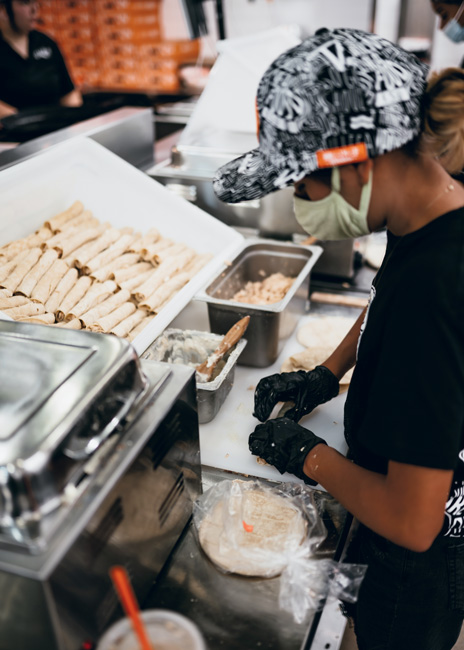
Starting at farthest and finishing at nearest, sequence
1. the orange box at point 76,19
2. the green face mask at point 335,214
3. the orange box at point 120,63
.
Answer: the orange box at point 120,63, the orange box at point 76,19, the green face mask at point 335,214

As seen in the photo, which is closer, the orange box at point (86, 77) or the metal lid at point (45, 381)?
the metal lid at point (45, 381)

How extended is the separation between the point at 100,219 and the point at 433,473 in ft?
5.69

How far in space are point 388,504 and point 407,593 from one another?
1.40 feet

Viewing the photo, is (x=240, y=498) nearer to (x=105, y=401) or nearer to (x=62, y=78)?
(x=105, y=401)

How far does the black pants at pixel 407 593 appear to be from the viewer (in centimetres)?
122

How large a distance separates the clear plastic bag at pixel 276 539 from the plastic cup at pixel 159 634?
33cm

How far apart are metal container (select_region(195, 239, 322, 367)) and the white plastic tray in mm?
81

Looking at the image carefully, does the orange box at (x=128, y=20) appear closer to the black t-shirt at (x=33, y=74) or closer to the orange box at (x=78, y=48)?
the orange box at (x=78, y=48)

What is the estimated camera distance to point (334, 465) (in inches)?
45.7

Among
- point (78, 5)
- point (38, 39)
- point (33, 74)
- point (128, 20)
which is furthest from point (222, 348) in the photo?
point (78, 5)

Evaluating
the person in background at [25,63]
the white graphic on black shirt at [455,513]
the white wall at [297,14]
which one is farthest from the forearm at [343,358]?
the white wall at [297,14]

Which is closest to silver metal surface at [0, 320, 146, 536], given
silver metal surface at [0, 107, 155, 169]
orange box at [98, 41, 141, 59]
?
silver metal surface at [0, 107, 155, 169]

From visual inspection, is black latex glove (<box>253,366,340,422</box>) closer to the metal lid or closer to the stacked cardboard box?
the metal lid

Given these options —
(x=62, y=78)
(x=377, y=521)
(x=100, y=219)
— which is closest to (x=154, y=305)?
(x=100, y=219)
